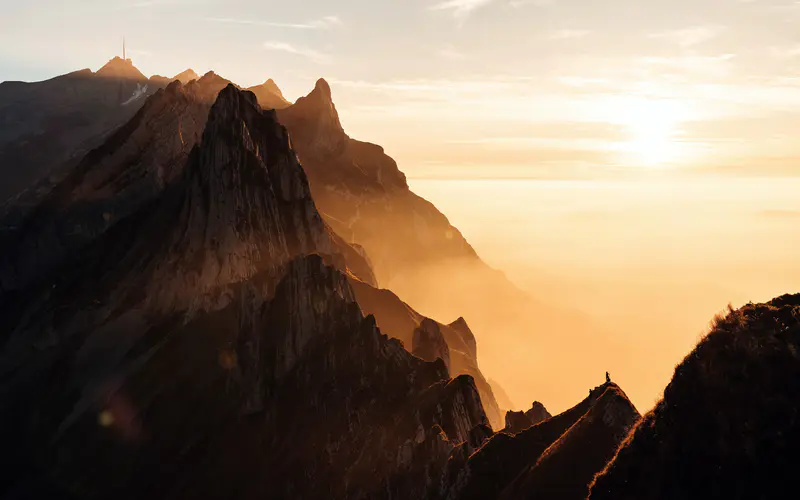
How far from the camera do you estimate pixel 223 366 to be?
97.2 metres

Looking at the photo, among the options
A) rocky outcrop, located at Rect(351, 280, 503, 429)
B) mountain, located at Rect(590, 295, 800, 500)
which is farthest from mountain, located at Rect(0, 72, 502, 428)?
mountain, located at Rect(590, 295, 800, 500)

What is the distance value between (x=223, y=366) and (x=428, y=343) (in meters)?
35.7

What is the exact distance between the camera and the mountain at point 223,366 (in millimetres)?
82438

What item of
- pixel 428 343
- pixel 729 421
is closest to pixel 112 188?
pixel 428 343

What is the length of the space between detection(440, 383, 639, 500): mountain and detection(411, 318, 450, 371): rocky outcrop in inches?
1928

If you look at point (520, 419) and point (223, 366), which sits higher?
point (520, 419)

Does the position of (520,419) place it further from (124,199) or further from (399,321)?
(124,199)

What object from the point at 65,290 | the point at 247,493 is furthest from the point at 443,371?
the point at 65,290

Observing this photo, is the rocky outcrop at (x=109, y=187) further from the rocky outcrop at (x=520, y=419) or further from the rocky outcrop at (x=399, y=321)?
the rocky outcrop at (x=520, y=419)

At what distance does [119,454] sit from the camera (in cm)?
9425

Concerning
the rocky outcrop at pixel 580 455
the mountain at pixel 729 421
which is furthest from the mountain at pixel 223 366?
the mountain at pixel 729 421

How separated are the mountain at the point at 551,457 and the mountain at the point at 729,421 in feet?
55.5

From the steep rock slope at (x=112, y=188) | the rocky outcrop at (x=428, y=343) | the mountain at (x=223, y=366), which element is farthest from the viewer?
the steep rock slope at (x=112, y=188)

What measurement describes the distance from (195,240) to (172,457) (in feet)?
116
